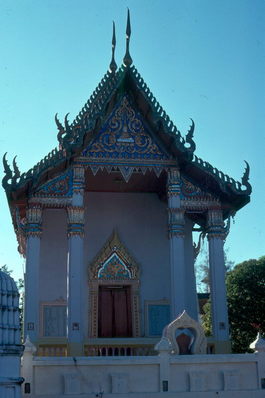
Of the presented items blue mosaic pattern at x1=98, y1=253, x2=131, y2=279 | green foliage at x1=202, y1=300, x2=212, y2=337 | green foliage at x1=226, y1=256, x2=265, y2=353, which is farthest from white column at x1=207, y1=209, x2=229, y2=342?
green foliage at x1=202, y1=300, x2=212, y2=337

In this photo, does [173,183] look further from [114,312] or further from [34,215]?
[114,312]

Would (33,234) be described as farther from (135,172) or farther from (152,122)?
Result: (152,122)

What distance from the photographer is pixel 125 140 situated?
14.1 m

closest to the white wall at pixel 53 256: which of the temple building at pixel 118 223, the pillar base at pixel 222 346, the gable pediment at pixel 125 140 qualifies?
the temple building at pixel 118 223

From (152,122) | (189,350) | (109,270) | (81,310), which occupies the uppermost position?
(152,122)

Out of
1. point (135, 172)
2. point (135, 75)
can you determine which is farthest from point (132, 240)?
point (135, 75)

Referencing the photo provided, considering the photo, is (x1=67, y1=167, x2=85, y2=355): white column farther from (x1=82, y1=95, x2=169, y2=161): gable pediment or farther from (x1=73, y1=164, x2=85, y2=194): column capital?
(x1=82, y1=95, x2=169, y2=161): gable pediment

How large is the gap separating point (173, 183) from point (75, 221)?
7.90ft

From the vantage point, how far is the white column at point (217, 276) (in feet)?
43.2

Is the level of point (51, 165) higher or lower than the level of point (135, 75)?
lower

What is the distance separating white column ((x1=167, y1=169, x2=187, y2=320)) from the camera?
1324 centimetres

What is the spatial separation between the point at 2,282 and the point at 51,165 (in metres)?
6.38

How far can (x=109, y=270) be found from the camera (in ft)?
49.0

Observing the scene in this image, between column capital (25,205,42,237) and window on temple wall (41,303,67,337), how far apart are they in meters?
2.17
